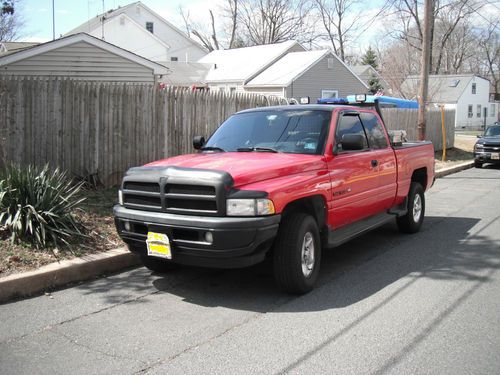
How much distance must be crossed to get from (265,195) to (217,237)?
564 mm

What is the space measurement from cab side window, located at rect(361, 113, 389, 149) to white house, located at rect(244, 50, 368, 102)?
20353 millimetres

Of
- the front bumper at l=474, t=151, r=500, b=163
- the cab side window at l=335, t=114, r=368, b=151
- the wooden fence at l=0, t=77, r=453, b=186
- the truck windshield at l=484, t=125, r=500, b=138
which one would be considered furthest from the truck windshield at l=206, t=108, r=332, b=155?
the truck windshield at l=484, t=125, r=500, b=138

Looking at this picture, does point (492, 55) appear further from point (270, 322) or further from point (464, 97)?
point (270, 322)

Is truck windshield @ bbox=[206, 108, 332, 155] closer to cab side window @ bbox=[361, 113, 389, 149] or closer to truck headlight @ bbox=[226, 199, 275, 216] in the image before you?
cab side window @ bbox=[361, 113, 389, 149]

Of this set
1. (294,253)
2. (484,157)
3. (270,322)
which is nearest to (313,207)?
(294,253)

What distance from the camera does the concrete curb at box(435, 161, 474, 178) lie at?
15843mm

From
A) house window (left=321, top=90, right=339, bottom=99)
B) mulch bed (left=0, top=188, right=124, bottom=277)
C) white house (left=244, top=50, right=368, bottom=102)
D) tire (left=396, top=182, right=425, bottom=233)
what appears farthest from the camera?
house window (left=321, top=90, right=339, bottom=99)

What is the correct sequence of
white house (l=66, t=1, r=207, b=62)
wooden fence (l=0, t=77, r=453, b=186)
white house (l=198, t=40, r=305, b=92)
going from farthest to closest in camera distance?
white house (l=66, t=1, r=207, b=62)
white house (l=198, t=40, r=305, b=92)
wooden fence (l=0, t=77, r=453, b=186)

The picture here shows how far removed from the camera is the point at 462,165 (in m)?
17.8

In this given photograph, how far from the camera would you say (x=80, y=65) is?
16531 millimetres

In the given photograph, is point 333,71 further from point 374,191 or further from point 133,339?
point 133,339

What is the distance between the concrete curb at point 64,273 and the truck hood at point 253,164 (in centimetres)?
134

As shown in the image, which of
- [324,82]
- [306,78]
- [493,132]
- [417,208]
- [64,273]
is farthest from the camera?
[324,82]

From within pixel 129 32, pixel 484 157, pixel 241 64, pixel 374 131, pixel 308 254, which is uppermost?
pixel 129 32
